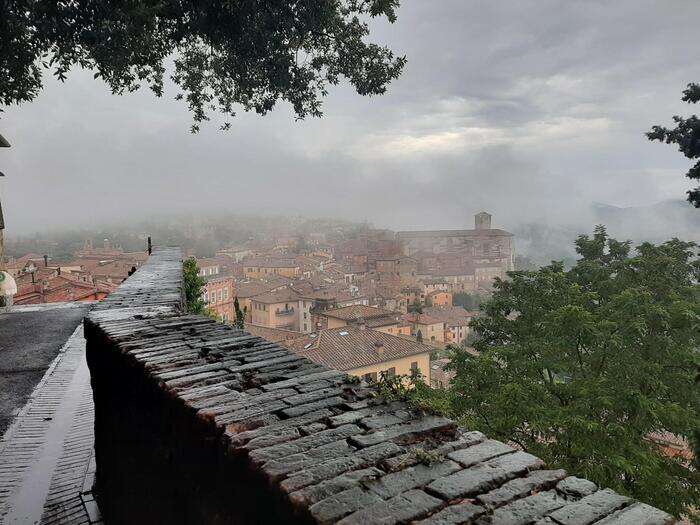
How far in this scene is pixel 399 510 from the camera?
1422 millimetres

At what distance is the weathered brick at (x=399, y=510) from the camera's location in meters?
1.38

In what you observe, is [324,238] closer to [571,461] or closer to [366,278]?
[366,278]

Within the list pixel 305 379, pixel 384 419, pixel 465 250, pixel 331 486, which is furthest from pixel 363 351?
pixel 465 250

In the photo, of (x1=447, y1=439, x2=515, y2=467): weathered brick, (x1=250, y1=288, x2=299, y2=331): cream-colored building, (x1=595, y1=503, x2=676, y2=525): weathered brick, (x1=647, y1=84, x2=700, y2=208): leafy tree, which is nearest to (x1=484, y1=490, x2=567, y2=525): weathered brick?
(x1=595, y1=503, x2=676, y2=525): weathered brick

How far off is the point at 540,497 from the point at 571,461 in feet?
39.2

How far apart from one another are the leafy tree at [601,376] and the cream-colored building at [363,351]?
16373mm

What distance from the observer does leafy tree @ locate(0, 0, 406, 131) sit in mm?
7438

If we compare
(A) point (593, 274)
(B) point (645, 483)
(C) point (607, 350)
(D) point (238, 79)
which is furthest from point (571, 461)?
(D) point (238, 79)

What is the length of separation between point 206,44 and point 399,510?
34.7 feet

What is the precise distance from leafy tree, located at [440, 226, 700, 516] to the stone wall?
30.0 feet

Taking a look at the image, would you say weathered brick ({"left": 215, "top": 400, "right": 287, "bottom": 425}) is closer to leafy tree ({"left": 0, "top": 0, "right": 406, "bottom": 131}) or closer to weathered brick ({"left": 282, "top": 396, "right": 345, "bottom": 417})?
weathered brick ({"left": 282, "top": 396, "right": 345, "bottom": 417})

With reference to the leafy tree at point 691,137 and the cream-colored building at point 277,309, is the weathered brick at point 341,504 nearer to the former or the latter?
the leafy tree at point 691,137

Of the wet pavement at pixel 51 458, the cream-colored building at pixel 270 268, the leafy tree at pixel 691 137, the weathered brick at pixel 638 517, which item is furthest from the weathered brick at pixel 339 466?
the cream-colored building at pixel 270 268

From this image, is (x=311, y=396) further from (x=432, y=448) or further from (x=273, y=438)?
(x=432, y=448)
